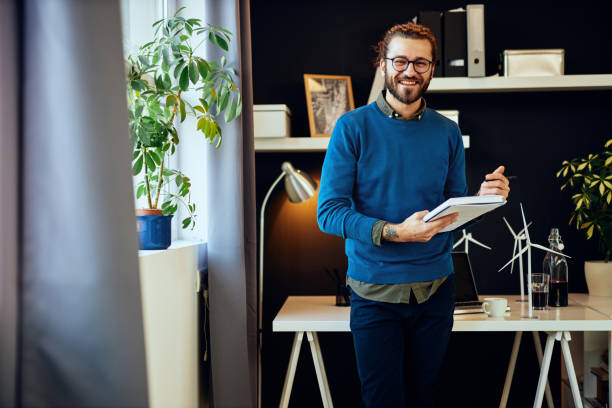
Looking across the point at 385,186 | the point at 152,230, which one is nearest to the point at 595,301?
the point at 385,186

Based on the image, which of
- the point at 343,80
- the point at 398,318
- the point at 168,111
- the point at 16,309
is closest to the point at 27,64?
the point at 16,309

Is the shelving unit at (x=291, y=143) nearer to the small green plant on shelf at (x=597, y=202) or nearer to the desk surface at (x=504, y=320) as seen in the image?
the small green plant on shelf at (x=597, y=202)

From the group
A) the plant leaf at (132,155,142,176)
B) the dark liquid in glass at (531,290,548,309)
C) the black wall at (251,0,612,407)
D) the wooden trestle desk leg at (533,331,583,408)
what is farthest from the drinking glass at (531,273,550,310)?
the plant leaf at (132,155,142,176)

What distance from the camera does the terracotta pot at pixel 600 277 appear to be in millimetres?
2514

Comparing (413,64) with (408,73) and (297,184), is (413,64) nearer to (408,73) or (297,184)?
(408,73)

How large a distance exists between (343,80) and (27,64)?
78.3 inches

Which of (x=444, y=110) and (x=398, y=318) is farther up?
(x=444, y=110)

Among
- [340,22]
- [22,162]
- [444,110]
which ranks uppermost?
[340,22]

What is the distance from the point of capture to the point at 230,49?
193 centimetres

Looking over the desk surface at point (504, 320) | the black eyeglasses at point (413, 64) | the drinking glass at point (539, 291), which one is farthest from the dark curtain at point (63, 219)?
the drinking glass at point (539, 291)

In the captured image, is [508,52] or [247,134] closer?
[247,134]

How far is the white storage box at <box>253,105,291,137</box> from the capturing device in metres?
→ 2.51

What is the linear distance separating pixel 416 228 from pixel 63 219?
88 cm

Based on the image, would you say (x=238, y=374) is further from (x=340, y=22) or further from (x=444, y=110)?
(x=340, y=22)
